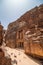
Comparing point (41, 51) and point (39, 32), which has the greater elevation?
point (39, 32)

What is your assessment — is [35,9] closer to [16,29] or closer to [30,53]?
[16,29]

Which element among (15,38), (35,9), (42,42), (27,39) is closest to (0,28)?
(42,42)

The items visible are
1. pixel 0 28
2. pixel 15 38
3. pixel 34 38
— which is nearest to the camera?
pixel 0 28

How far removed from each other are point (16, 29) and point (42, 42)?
1830cm

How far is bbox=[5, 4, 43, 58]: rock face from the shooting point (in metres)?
25.9

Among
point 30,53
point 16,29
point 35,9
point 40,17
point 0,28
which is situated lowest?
point 30,53

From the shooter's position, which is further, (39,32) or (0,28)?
(39,32)

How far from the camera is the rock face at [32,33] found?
84.9 feet

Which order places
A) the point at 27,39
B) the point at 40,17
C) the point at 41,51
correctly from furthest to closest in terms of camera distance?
the point at 40,17
the point at 27,39
the point at 41,51

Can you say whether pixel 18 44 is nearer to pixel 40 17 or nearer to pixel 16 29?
pixel 16 29

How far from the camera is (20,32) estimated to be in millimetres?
39375

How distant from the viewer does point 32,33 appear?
99.2 feet

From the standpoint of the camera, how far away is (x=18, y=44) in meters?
39.1

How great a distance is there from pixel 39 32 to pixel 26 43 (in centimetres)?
468
